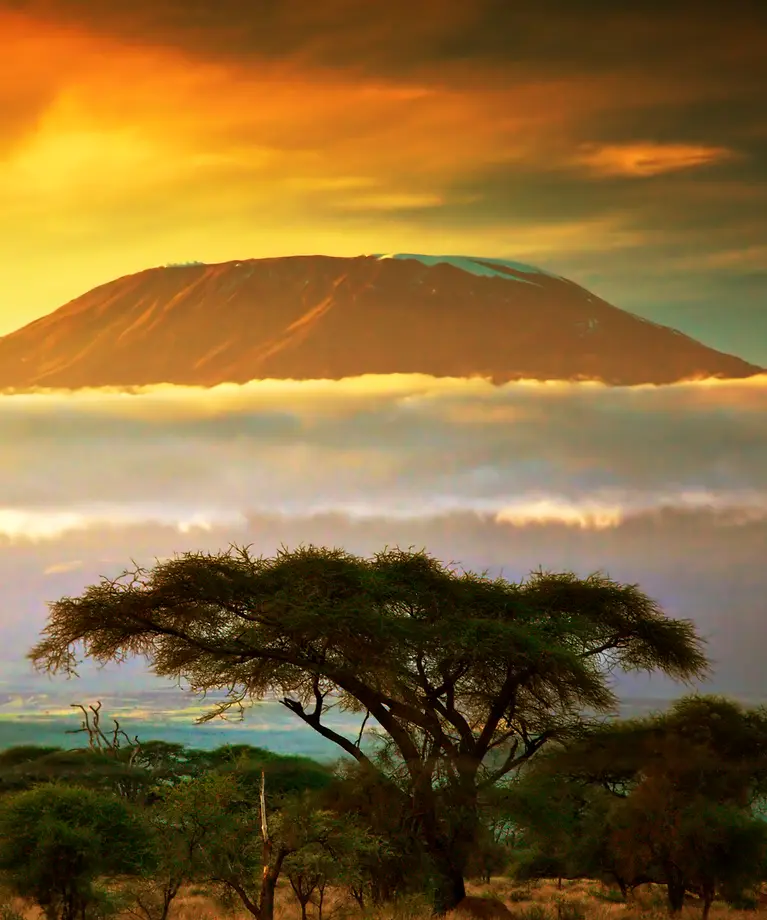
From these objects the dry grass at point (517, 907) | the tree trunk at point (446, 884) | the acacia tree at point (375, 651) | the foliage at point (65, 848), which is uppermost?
the acacia tree at point (375, 651)

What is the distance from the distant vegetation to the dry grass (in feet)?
1.28

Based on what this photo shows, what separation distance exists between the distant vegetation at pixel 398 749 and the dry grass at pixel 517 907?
389 millimetres

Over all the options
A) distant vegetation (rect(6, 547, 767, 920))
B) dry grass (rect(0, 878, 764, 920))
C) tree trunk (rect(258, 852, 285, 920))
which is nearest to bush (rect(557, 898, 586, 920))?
dry grass (rect(0, 878, 764, 920))

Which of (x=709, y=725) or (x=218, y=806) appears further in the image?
(x=709, y=725)

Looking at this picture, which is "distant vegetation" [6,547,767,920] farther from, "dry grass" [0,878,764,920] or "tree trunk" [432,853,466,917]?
"dry grass" [0,878,764,920]

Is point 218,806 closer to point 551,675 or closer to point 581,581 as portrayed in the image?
point 551,675

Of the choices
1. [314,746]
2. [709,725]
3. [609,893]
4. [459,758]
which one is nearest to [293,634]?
[459,758]

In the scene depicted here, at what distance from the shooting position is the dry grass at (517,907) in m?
29.6

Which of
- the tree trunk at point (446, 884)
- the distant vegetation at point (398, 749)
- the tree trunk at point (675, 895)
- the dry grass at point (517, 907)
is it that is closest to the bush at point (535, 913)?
the dry grass at point (517, 907)

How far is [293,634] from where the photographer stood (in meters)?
31.7

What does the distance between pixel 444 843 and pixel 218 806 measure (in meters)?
7.33

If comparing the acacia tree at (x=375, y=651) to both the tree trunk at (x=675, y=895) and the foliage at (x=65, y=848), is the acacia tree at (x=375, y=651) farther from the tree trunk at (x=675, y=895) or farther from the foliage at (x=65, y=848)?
the tree trunk at (x=675, y=895)

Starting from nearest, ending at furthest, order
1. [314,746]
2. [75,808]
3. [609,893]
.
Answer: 1. [75,808]
2. [609,893]
3. [314,746]

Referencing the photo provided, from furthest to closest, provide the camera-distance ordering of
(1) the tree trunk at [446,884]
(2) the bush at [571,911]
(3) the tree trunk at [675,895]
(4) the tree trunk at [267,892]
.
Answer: (3) the tree trunk at [675,895], (2) the bush at [571,911], (1) the tree trunk at [446,884], (4) the tree trunk at [267,892]
